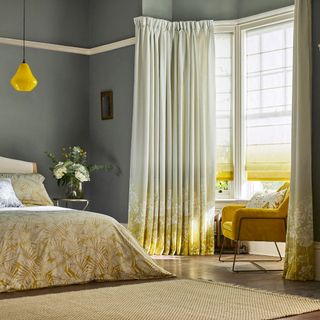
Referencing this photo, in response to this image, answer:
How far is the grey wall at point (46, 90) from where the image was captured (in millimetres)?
8227

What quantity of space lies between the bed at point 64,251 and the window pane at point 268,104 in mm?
2199

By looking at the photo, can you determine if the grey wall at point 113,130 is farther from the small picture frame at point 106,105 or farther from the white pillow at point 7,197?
the white pillow at point 7,197

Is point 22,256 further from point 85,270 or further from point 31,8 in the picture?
point 31,8

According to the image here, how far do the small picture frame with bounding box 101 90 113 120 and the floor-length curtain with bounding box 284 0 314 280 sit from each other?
3.00 meters

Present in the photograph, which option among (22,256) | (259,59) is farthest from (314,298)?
(259,59)

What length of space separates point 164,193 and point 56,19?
257 centimetres

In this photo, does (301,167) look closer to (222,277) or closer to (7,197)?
(222,277)

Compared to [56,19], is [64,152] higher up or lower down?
lower down

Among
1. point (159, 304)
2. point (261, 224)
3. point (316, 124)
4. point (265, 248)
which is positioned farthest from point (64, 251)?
point (265, 248)

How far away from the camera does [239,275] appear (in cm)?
632

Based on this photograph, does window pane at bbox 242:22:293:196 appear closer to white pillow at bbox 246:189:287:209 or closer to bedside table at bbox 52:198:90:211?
white pillow at bbox 246:189:287:209

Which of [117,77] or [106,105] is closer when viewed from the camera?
[117,77]

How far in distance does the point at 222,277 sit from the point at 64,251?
4.65ft

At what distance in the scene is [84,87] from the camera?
8.93 m
